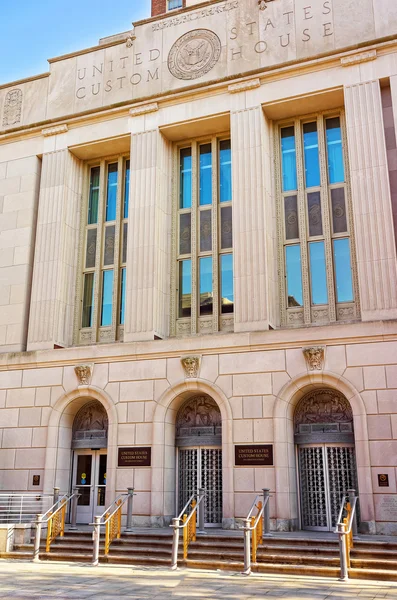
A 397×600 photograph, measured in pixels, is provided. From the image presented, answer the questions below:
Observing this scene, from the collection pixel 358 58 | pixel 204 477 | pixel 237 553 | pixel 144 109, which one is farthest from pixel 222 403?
pixel 358 58

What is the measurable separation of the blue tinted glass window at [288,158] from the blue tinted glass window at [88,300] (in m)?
8.18

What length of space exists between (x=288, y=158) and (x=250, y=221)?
322 centimetres

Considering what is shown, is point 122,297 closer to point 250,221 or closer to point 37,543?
point 250,221

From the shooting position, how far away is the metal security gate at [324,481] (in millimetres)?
17766

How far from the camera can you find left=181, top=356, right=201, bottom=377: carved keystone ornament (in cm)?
1939

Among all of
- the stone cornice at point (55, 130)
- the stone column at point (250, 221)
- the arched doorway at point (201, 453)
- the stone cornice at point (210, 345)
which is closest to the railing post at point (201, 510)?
the arched doorway at point (201, 453)

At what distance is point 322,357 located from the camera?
59.2ft

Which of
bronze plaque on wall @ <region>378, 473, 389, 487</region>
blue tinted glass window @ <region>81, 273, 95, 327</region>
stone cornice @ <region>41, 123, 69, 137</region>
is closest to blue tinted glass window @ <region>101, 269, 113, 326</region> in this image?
blue tinted glass window @ <region>81, 273, 95, 327</region>

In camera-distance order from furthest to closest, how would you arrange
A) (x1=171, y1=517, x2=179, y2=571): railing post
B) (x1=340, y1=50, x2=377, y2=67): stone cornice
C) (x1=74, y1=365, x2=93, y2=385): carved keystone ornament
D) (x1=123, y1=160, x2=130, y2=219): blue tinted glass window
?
(x1=123, y1=160, x2=130, y2=219): blue tinted glass window
(x1=74, y1=365, x2=93, y2=385): carved keystone ornament
(x1=340, y1=50, x2=377, y2=67): stone cornice
(x1=171, y1=517, x2=179, y2=571): railing post

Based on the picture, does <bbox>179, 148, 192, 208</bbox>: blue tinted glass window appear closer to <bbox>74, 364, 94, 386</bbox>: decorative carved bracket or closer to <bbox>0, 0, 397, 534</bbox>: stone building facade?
<bbox>0, 0, 397, 534</bbox>: stone building facade

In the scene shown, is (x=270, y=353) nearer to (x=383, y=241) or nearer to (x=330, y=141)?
(x=383, y=241)

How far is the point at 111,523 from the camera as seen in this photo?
16469mm

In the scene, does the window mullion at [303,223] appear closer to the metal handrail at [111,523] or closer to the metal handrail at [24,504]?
the metal handrail at [111,523]

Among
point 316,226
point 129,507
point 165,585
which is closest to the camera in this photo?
Answer: point 165,585
